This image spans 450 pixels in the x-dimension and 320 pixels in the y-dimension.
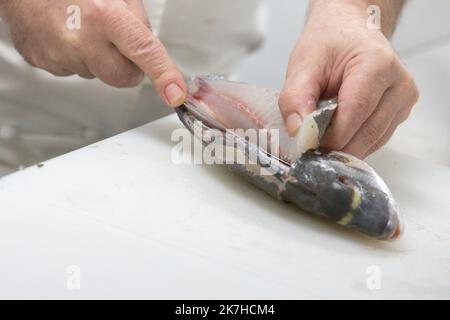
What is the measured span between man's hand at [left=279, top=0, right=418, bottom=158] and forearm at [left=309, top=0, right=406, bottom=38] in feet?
0.12

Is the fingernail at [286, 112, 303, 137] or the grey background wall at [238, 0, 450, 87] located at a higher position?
the grey background wall at [238, 0, 450, 87]

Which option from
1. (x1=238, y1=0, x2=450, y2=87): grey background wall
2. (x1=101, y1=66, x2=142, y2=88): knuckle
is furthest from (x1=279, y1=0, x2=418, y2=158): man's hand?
(x1=238, y1=0, x2=450, y2=87): grey background wall

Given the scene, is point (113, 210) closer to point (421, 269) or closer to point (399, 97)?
point (421, 269)

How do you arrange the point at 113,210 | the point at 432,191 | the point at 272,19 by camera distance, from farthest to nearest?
the point at 272,19, the point at 432,191, the point at 113,210

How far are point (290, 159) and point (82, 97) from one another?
53cm

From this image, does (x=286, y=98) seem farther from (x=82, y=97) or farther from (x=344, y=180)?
(x=82, y=97)

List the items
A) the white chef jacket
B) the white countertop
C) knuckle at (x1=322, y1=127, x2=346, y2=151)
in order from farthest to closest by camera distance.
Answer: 1. the white chef jacket
2. knuckle at (x1=322, y1=127, x2=346, y2=151)
3. the white countertop

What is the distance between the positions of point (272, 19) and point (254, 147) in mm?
1225

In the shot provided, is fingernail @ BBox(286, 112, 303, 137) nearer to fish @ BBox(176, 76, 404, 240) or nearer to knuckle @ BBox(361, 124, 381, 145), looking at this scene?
fish @ BBox(176, 76, 404, 240)

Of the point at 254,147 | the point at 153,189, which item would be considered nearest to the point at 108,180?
the point at 153,189

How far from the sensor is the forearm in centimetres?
95

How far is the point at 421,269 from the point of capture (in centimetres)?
64

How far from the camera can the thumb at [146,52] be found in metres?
0.79

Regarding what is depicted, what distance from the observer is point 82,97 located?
1.11 m
